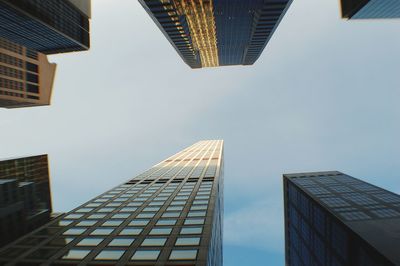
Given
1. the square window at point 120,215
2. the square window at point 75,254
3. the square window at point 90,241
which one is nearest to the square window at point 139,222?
the square window at point 120,215

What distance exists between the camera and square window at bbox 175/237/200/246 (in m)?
32.8

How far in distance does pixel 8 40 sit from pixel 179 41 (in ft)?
246

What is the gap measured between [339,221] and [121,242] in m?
51.0

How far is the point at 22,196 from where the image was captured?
62250 millimetres

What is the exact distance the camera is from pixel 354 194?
82688mm

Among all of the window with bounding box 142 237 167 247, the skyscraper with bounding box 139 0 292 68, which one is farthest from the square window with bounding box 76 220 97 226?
the skyscraper with bounding box 139 0 292 68

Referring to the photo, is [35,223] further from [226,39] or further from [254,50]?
[254,50]

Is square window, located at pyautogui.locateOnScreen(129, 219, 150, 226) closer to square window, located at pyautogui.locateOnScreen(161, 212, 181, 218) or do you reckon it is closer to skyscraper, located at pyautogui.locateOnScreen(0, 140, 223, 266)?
skyscraper, located at pyautogui.locateOnScreen(0, 140, 223, 266)

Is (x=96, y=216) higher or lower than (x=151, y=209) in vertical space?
lower

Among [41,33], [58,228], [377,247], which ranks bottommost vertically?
[377,247]

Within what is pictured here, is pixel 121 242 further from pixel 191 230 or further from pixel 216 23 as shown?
pixel 216 23

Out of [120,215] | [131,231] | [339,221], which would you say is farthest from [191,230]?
[339,221]

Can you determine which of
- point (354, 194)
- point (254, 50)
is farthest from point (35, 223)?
point (254, 50)

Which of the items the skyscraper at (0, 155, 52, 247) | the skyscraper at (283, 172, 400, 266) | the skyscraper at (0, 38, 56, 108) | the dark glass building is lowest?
the skyscraper at (283, 172, 400, 266)
